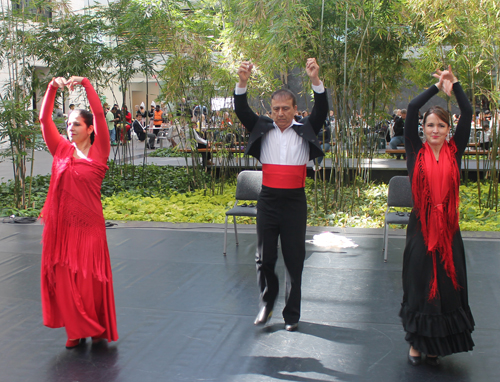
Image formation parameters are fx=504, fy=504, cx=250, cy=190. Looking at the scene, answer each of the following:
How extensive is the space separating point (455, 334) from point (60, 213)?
2.08 meters

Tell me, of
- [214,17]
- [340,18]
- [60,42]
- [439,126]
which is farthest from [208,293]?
[60,42]

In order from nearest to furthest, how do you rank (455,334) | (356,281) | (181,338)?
(455,334)
(181,338)
(356,281)

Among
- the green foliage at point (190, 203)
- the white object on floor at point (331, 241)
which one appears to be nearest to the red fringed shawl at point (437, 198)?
the white object on floor at point (331, 241)

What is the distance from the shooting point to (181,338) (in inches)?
112

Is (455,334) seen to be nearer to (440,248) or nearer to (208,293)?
(440,248)

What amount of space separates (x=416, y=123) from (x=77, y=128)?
179 cm

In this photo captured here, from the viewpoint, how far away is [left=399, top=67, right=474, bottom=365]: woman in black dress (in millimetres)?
2420

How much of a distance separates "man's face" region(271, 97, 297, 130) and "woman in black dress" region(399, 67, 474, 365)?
25.5 inches

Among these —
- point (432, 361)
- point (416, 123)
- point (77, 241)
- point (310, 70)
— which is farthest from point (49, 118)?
point (432, 361)

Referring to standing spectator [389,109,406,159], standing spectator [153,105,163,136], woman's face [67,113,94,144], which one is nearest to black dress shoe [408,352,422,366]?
woman's face [67,113,94,144]

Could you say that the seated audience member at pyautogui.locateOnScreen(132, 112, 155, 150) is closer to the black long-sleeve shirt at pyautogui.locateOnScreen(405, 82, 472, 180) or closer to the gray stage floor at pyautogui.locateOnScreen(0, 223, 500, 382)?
the gray stage floor at pyautogui.locateOnScreen(0, 223, 500, 382)

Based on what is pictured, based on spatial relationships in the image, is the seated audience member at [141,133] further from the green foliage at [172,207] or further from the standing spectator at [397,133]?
the green foliage at [172,207]

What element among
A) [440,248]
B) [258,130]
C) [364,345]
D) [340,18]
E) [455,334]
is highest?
[340,18]

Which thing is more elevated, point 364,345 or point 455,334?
point 455,334
